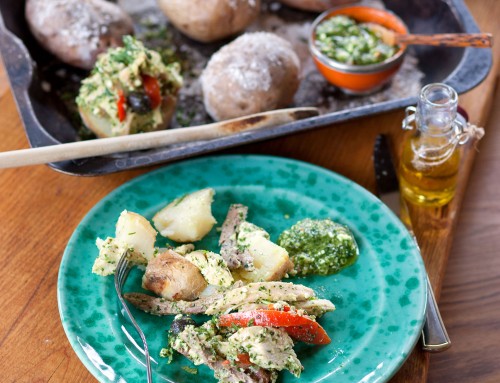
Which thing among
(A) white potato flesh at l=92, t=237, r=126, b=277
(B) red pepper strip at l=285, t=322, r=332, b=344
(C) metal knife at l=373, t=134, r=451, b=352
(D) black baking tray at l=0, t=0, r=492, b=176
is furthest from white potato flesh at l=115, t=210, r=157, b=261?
(C) metal knife at l=373, t=134, r=451, b=352

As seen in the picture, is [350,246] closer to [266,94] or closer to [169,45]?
[266,94]

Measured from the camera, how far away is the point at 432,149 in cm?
157

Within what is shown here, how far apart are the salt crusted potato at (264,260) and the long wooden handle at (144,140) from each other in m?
0.34

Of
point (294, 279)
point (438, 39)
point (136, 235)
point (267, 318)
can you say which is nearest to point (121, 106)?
point (136, 235)

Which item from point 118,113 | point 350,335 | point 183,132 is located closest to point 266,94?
point 183,132

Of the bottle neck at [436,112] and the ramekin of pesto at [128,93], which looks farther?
the ramekin of pesto at [128,93]

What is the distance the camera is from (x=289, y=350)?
48.4 inches

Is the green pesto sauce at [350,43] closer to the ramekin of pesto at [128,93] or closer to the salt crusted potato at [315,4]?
the salt crusted potato at [315,4]

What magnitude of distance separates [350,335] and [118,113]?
0.84 metres

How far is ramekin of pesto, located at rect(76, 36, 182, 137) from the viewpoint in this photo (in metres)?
1.72

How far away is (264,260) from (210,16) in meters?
0.92

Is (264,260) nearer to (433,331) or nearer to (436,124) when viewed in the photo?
(433,331)

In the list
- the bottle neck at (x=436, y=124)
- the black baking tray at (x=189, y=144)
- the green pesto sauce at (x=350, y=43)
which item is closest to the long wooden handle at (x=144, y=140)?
the black baking tray at (x=189, y=144)

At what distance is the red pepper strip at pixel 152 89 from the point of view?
68.5 inches
